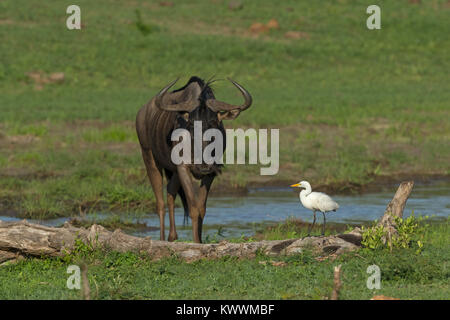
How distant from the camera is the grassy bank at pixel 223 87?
17188 millimetres

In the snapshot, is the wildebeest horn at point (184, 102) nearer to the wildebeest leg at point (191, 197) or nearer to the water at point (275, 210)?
the wildebeest leg at point (191, 197)

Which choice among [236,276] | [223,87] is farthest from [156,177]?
[223,87]

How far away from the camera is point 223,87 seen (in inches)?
1242

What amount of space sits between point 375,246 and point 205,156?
7.18 feet

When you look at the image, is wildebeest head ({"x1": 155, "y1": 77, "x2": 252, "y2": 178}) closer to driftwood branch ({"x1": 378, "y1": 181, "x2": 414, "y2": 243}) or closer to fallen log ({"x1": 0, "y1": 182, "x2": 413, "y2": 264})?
fallen log ({"x1": 0, "y1": 182, "x2": 413, "y2": 264})

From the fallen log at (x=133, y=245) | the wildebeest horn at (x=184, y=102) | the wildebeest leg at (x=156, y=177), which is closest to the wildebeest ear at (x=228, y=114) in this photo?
Answer: the wildebeest horn at (x=184, y=102)

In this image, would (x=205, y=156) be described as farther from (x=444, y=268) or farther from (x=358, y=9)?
(x=358, y=9)

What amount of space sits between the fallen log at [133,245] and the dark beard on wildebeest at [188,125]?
110 centimetres

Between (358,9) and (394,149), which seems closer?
(394,149)

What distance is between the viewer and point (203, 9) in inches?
1983

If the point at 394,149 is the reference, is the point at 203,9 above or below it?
above
